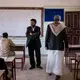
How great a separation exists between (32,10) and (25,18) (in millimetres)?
442

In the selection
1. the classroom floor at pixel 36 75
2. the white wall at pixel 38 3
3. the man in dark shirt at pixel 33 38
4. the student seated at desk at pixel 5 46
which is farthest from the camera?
the white wall at pixel 38 3

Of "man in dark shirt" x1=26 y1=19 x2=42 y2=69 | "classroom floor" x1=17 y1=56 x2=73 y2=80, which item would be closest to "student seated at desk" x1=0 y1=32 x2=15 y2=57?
"classroom floor" x1=17 y1=56 x2=73 y2=80

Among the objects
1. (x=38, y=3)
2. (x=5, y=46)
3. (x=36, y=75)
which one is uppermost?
(x=38, y=3)

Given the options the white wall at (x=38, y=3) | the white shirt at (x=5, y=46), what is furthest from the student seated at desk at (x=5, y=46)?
the white wall at (x=38, y=3)

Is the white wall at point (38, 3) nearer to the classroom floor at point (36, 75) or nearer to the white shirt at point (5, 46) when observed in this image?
the classroom floor at point (36, 75)

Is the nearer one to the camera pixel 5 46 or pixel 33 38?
pixel 5 46

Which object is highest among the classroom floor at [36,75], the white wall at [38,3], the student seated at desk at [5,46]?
the white wall at [38,3]

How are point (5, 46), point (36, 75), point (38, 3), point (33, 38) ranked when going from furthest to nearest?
1. point (38, 3)
2. point (33, 38)
3. point (36, 75)
4. point (5, 46)

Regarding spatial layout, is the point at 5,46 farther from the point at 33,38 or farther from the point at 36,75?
the point at 33,38

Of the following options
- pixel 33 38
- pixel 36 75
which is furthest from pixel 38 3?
pixel 36 75

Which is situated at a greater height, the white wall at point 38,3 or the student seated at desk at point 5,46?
the white wall at point 38,3

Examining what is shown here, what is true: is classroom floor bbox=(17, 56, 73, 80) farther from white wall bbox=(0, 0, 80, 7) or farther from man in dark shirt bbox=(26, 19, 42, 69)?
white wall bbox=(0, 0, 80, 7)

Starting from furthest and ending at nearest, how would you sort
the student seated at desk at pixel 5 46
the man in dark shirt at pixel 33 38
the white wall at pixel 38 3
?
the white wall at pixel 38 3
the man in dark shirt at pixel 33 38
the student seated at desk at pixel 5 46

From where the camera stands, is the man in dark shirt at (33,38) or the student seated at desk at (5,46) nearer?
the student seated at desk at (5,46)
